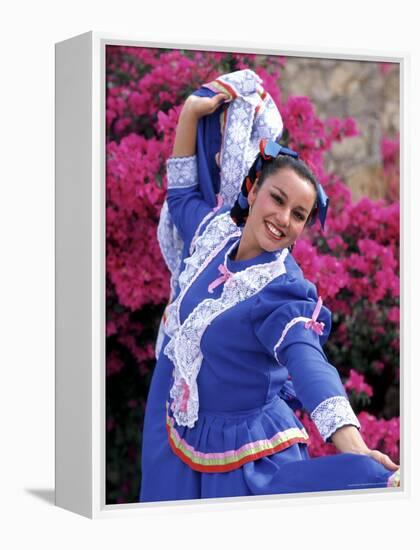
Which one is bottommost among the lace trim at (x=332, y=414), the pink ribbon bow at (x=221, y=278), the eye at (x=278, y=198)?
the lace trim at (x=332, y=414)

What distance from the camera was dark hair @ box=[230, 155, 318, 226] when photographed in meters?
4.62

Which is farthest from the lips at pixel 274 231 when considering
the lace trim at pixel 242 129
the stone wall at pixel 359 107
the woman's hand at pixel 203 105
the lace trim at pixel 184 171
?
the stone wall at pixel 359 107

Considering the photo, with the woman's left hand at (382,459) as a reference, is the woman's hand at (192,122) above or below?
above

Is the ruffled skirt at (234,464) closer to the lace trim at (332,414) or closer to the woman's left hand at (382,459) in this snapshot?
the woman's left hand at (382,459)

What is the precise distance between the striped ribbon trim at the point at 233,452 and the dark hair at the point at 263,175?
0.77 meters

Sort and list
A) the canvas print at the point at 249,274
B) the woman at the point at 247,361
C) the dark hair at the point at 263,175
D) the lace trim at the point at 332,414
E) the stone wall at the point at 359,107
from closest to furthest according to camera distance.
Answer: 1. the lace trim at the point at 332,414
2. the woman at the point at 247,361
3. the canvas print at the point at 249,274
4. the dark hair at the point at 263,175
5. the stone wall at the point at 359,107

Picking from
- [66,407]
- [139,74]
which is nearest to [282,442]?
[66,407]

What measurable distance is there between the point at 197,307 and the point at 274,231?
0.38 metres

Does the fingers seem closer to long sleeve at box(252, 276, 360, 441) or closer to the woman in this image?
the woman

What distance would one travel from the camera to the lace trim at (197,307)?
452 cm

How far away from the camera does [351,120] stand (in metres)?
5.14

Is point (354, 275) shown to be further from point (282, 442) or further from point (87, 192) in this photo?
point (87, 192)

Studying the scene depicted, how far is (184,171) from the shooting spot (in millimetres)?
4820

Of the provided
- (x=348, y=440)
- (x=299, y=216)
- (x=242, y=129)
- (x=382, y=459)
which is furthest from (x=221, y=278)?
(x=382, y=459)
